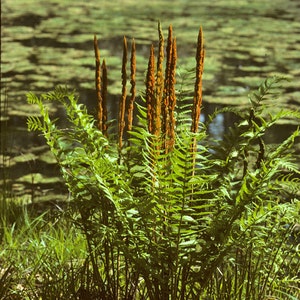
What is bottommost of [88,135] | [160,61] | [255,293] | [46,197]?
[46,197]

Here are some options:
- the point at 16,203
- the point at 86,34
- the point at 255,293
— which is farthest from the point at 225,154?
the point at 86,34

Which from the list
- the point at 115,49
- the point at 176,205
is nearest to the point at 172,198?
the point at 176,205

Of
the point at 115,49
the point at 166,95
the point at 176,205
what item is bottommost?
the point at 115,49

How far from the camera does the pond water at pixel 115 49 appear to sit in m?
4.52

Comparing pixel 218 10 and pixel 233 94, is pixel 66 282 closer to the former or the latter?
pixel 233 94

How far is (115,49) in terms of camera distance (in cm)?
738

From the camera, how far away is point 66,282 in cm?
196

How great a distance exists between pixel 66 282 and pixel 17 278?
238mm

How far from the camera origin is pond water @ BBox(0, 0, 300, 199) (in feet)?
14.8

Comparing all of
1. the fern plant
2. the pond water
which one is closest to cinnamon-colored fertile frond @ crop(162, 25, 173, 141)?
the fern plant

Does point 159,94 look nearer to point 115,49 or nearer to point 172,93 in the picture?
point 172,93

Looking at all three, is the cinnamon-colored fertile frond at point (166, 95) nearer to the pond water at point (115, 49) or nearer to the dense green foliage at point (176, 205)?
the dense green foliage at point (176, 205)

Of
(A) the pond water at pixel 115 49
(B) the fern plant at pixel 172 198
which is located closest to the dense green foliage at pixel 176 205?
(B) the fern plant at pixel 172 198

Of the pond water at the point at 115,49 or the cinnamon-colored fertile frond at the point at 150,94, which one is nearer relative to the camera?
the cinnamon-colored fertile frond at the point at 150,94
